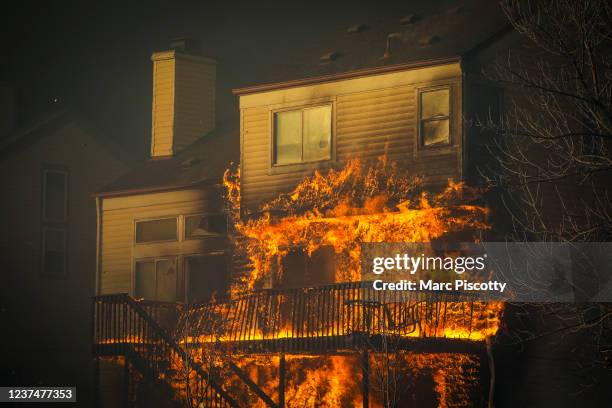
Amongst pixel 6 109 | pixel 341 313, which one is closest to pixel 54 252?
pixel 6 109

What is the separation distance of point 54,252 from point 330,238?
49.4ft

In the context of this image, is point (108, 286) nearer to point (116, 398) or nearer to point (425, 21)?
point (116, 398)

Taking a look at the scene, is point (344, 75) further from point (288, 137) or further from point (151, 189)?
point (151, 189)

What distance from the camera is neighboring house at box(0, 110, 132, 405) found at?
→ 1517 inches

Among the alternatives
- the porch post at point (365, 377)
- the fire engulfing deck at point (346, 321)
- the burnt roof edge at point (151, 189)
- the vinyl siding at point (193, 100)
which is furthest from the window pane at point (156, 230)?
the porch post at point (365, 377)

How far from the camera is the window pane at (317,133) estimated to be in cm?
2906

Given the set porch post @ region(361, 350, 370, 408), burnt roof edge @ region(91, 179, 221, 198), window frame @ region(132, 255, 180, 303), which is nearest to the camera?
porch post @ region(361, 350, 370, 408)

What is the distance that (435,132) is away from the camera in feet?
88.5

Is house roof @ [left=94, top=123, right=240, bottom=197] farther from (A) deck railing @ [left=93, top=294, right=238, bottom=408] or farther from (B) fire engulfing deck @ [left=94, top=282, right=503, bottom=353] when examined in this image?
(B) fire engulfing deck @ [left=94, top=282, right=503, bottom=353]

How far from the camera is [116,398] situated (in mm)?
34562

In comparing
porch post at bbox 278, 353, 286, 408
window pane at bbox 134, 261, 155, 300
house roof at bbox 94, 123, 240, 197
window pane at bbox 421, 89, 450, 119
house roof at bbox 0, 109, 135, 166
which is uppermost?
house roof at bbox 0, 109, 135, 166

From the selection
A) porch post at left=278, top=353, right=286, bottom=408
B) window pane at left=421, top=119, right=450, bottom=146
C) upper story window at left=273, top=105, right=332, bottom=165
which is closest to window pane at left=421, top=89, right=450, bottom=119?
window pane at left=421, top=119, right=450, bottom=146

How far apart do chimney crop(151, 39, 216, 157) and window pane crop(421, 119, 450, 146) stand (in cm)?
1196

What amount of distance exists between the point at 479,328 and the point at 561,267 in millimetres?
2632
